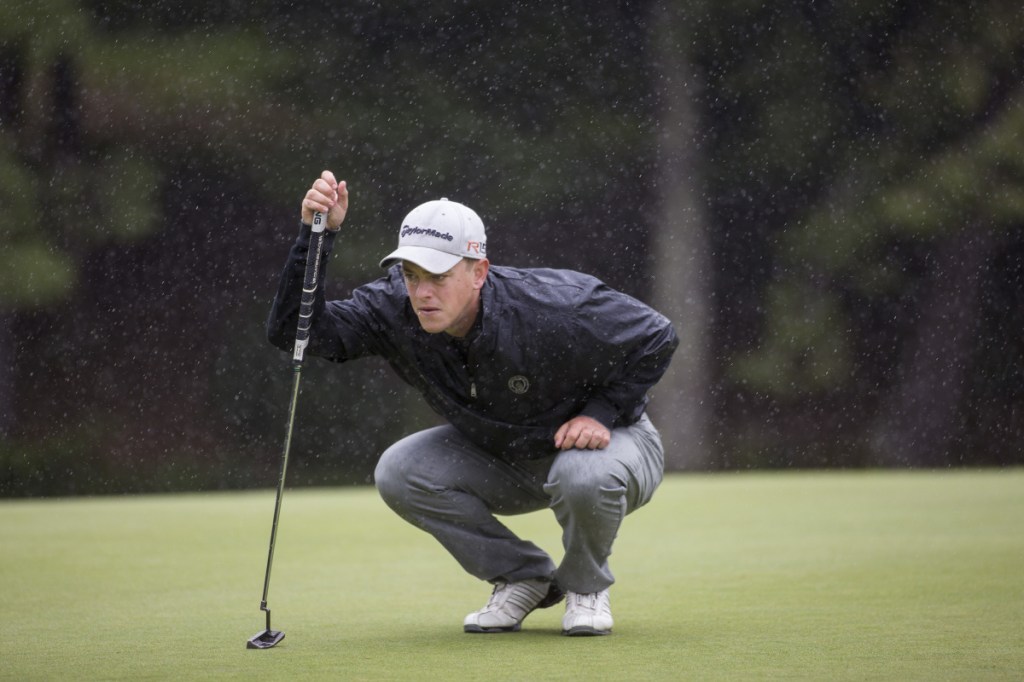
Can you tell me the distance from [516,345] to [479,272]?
167 mm

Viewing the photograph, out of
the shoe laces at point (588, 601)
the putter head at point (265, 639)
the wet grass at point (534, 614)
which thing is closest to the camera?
the wet grass at point (534, 614)

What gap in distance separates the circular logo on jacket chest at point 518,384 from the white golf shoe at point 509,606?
0.44m

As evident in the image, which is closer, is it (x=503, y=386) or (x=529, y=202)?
(x=503, y=386)

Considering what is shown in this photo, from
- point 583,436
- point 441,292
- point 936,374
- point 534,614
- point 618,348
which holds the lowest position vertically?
point 936,374

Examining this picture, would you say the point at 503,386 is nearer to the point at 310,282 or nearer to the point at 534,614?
the point at 310,282

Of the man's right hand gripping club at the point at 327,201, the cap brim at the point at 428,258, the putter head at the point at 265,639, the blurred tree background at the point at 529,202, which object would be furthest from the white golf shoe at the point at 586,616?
the blurred tree background at the point at 529,202

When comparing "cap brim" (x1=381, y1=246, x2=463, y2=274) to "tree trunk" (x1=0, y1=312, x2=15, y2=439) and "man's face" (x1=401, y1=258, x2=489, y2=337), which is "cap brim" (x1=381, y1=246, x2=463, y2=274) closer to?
"man's face" (x1=401, y1=258, x2=489, y2=337)

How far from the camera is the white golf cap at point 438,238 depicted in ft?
9.51

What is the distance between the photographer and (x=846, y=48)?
11438 mm

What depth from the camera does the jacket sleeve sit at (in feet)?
10.00

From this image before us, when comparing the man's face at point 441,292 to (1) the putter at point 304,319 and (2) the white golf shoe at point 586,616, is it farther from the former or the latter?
(2) the white golf shoe at point 586,616

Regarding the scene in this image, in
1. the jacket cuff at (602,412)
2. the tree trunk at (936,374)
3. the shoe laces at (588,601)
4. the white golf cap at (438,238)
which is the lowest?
the tree trunk at (936,374)

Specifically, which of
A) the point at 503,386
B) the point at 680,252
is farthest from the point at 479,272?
the point at 680,252

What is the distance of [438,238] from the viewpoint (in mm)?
2918
